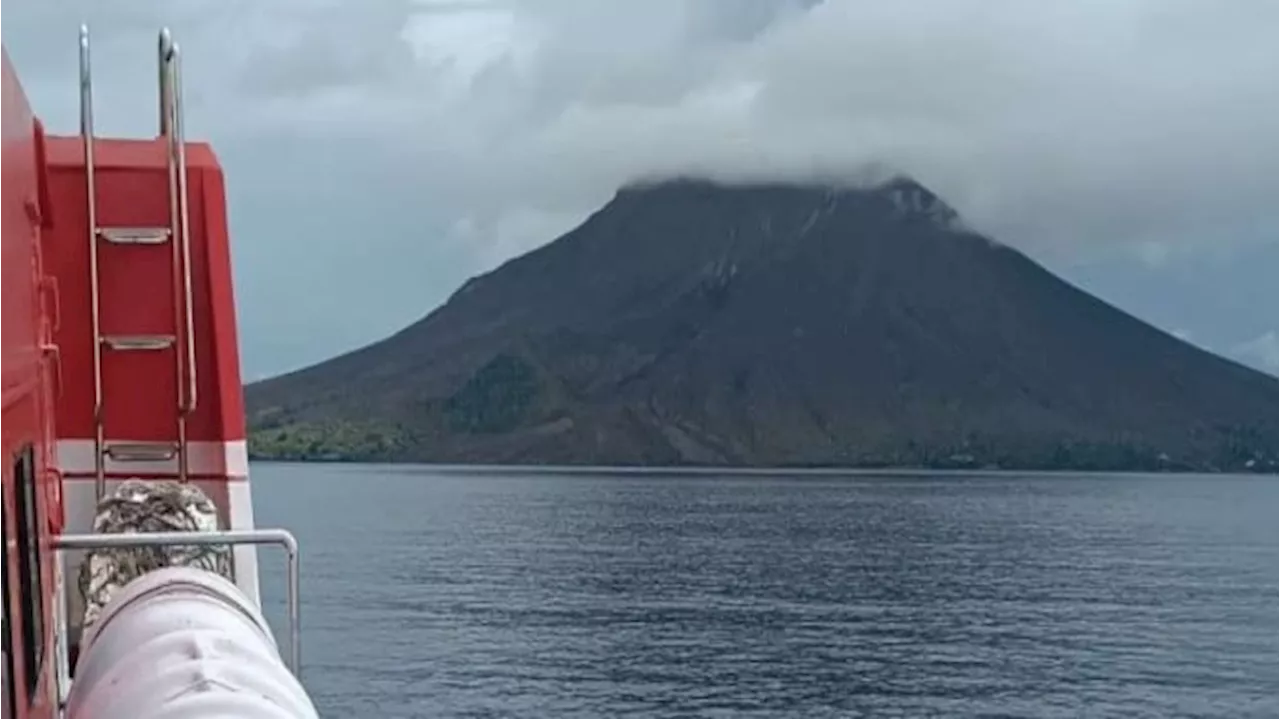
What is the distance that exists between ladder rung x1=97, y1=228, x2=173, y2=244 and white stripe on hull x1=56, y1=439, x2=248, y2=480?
1069 millimetres

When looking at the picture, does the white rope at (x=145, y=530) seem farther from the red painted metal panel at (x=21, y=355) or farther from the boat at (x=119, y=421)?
the red painted metal panel at (x=21, y=355)

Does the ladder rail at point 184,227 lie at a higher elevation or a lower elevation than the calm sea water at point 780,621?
higher

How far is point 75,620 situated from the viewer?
29.5ft

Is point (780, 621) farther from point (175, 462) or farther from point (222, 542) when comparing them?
point (222, 542)

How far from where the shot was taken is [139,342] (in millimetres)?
9844

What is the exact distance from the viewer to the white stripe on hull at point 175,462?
382 inches

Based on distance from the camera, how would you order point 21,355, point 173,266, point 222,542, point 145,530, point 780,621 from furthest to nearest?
point 780,621 → point 173,266 → point 145,530 → point 222,542 → point 21,355

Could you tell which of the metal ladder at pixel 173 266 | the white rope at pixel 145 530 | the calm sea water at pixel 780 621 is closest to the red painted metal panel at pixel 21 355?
the white rope at pixel 145 530

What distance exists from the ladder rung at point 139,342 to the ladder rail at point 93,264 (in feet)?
0.22

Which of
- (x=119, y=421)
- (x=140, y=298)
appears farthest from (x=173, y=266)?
(x=119, y=421)

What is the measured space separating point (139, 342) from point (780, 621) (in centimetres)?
7902

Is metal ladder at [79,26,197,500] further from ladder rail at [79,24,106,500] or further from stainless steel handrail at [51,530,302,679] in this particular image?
stainless steel handrail at [51,530,302,679]

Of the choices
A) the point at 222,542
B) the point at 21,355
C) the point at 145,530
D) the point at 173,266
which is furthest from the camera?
the point at 173,266

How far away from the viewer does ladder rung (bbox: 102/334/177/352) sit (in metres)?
9.77
